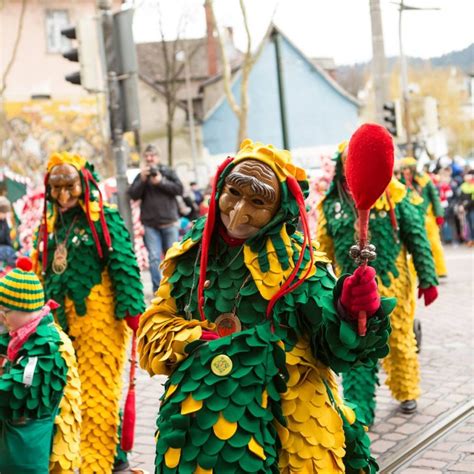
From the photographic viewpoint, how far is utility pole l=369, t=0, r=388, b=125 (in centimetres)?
1370

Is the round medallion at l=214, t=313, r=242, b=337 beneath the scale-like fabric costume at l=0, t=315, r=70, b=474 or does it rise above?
above

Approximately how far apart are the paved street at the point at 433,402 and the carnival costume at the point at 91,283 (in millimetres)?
491

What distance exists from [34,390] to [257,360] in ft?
4.32

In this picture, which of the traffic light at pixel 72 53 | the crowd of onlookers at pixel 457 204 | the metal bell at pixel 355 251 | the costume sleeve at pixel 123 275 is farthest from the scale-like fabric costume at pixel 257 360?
the crowd of onlookers at pixel 457 204

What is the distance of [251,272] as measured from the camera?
3328 millimetres

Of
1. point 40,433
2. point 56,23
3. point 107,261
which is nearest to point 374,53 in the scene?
point 107,261

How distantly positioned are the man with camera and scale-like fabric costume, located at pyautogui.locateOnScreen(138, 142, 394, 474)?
7.73 meters

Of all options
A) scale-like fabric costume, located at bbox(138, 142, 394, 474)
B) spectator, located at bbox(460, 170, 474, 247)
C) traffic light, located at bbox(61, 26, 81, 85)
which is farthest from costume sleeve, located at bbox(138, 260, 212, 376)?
spectator, located at bbox(460, 170, 474, 247)

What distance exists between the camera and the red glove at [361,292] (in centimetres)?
291

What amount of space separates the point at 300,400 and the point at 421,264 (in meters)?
3.16

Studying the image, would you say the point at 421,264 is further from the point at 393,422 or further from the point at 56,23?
the point at 56,23

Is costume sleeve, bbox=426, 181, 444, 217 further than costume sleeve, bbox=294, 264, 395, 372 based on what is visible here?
Yes

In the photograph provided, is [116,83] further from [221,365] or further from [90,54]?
[221,365]

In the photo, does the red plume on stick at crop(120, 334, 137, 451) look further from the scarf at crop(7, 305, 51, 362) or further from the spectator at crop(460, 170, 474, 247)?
the spectator at crop(460, 170, 474, 247)
